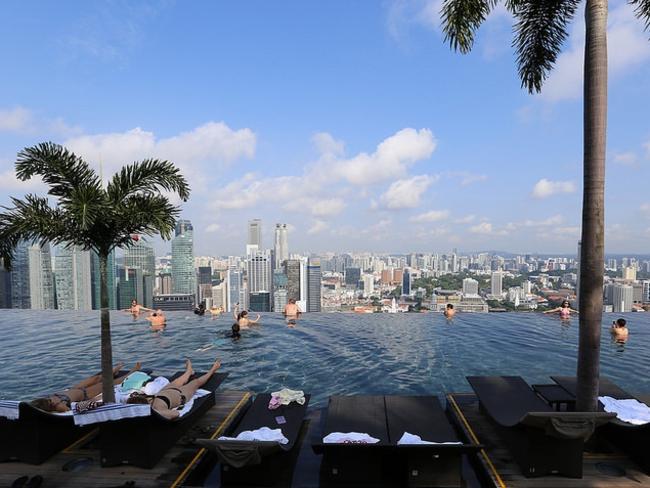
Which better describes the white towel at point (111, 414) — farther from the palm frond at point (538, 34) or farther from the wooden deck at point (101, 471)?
the palm frond at point (538, 34)

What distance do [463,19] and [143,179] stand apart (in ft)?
24.7

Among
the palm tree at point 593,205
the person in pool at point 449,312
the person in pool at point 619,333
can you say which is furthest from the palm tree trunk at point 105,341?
the person in pool at point 619,333

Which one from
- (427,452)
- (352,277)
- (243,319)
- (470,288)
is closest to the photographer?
(427,452)

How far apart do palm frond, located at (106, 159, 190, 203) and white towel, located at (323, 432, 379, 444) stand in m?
5.88

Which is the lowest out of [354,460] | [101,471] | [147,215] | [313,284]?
[313,284]

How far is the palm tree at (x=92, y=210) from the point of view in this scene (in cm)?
673

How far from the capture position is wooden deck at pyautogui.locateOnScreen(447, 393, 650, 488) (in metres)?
5.91

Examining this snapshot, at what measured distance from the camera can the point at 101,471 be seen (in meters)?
6.44

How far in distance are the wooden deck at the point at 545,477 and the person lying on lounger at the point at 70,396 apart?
7994 mm

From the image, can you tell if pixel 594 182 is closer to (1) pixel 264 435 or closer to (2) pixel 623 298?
(1) pixel 264 435

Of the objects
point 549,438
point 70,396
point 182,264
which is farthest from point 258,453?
point 182,264

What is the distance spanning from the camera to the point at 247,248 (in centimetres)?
16750

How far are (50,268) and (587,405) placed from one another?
5593 cm

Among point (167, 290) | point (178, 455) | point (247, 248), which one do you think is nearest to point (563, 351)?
point (178, 455)
